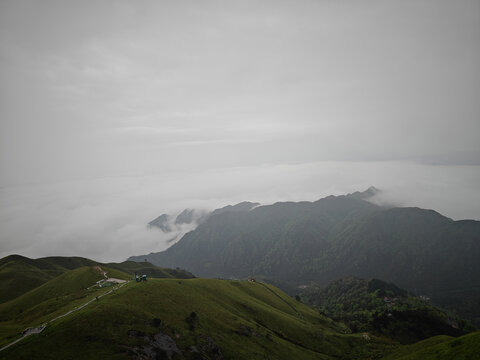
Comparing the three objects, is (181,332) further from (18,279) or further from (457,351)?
(18,279)

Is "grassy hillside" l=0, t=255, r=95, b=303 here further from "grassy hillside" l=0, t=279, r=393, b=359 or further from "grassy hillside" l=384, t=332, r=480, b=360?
"grassy hillside" l=384, t=332, r=480, b=360

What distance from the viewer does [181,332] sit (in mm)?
64125

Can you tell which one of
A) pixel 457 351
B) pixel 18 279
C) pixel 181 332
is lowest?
pixel 457 351

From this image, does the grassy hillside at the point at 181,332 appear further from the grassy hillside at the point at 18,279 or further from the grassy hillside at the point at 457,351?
the grassy hillside at the point at 18,279

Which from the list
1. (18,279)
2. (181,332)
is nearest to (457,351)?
(181,332)

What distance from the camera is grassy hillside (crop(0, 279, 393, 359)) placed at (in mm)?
50844

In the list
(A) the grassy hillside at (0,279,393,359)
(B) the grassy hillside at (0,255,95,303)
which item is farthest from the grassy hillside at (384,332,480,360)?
(B) the grassy hillside at (0,255,95,303)

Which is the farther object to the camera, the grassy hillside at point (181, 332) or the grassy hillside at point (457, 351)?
the grassy hillside at point (457, 351)

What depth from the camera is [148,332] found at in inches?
2308

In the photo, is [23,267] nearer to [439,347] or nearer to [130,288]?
[130,288]

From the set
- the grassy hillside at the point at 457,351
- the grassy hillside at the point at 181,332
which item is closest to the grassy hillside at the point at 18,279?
the grassy hillside at the point at 181,332

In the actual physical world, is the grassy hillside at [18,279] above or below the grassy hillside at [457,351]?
above

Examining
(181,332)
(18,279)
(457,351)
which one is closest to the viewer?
(457,351)

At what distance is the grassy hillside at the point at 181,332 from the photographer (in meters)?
50.8
